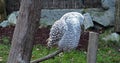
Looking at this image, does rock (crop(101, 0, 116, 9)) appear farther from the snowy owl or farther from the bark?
the bark

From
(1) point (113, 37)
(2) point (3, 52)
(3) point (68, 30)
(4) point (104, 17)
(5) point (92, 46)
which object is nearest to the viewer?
(5) point (92, 46)

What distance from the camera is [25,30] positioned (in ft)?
8.18

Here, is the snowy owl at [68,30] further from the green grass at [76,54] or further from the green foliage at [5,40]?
the green foliage at [5,40]

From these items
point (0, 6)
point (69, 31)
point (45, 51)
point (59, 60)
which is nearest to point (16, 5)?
point (0, 6)

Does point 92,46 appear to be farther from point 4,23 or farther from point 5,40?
point 4,23

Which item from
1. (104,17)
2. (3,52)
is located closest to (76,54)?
(3,52)

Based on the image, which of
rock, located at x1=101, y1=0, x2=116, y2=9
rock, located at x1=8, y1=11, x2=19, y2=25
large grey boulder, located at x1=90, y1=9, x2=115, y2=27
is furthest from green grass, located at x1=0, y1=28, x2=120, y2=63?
rock, located at x1=101, y1=0, x2=116, y2=9

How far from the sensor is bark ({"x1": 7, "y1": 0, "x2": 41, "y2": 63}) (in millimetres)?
2469

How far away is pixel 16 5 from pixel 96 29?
2362 mm

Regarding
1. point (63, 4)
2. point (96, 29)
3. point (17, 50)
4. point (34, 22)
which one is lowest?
point (96, 29)

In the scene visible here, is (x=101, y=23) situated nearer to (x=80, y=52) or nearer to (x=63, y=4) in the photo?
(x=63, y=4)

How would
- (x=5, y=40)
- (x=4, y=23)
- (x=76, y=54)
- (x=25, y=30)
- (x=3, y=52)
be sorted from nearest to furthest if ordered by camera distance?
1. (x=25, y=30)
2. (x=76, y=54)
3. (x=3, y=52)
4. (x=5, y=40)
5. (x=4, y=23)

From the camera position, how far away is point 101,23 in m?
9.62

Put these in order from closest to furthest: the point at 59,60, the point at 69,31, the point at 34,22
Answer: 1. the point at 34,22
2. the point at 69,31
3. the point at 59,60
